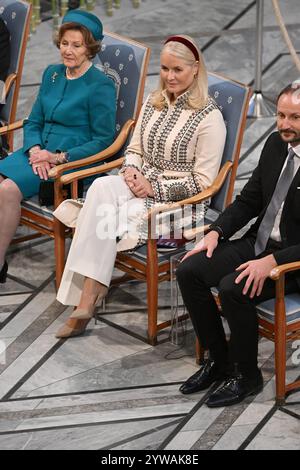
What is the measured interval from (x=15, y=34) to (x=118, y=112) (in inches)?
34.2

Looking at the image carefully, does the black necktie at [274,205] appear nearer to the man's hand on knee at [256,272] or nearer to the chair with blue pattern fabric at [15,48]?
the man's hand on knee at [256,272]

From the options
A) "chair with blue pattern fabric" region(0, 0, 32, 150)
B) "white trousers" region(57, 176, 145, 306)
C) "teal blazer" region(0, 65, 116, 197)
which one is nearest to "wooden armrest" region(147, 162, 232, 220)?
"white trousers" region(57, 176, 145, 306)

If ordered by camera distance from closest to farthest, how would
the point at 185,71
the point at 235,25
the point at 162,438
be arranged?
the point at 162,438
the point at 185,71
the point at 235,25

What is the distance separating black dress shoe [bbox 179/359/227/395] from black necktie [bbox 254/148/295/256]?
20.0 inches

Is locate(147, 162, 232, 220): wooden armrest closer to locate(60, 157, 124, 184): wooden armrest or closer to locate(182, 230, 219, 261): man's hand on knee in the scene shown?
locate(182, 230, 219, 261): man's hand on knee

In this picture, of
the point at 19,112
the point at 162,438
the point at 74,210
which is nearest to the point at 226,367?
the point at 162,438

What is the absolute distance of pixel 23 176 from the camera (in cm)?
544

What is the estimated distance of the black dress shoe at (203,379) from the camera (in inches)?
185

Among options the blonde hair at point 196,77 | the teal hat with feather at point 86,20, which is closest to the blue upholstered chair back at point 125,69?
the teal hat with feather at point 86,20

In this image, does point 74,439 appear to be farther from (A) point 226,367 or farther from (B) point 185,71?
(B) point 185,71

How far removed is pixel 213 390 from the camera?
4699mm

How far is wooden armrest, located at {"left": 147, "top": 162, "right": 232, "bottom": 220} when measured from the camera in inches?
194

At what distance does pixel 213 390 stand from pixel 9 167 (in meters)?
1.59

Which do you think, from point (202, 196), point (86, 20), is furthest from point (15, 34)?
point (202, 196)
